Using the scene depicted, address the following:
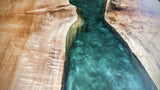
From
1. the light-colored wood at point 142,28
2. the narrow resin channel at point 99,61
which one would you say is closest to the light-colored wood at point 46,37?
the light-colored wood at point 142,28

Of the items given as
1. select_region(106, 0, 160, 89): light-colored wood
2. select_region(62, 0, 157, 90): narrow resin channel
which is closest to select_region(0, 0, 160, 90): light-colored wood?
select_region(106, 0, 160, 89): light-colored wood


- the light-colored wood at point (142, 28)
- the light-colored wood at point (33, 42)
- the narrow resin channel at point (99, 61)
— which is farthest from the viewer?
the narrow resin channel at point (99, 61)

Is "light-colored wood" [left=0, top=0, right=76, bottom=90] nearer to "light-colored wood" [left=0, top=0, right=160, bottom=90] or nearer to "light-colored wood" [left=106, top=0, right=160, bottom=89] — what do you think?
"light-colored wood" [left=0, top=0, right=160, bottom=90]

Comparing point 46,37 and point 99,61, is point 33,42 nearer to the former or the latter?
point 46,37

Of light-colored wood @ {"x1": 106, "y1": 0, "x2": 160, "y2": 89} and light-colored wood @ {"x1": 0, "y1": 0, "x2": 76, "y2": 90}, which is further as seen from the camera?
light-colored wood @ {"x1": 106, "y1": 0, "x2": 160, "y2": 89}

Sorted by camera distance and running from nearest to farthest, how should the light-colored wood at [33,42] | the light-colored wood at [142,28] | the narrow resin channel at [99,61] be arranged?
the light-colored wood at [33,42], the light-colored wood at [142,28], the narrow resin channel at [99,61]

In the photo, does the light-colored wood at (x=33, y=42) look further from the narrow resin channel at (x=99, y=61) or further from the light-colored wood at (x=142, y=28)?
the light-colored wood at (x=142, y=28)

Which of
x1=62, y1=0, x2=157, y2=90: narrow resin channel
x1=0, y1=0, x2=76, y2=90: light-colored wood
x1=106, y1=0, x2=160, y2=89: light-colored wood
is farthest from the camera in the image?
x1=62, y1=0, x2=157, y2=90: narrow resin channel

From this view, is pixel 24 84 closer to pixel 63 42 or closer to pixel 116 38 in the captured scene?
pixel 63 42
